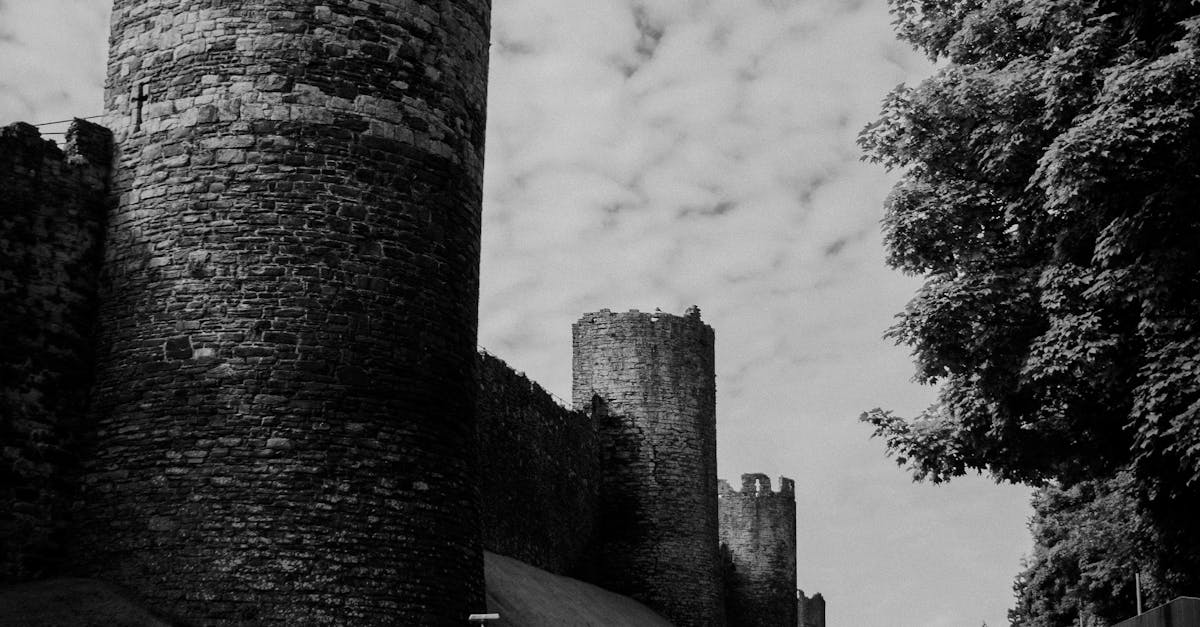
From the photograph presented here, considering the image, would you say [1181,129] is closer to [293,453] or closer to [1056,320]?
[1056,320]

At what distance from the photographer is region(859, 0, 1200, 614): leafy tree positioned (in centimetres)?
1525

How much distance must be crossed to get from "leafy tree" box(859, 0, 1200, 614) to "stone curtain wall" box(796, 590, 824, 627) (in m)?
38.6

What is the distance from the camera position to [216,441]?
1231 centimetres

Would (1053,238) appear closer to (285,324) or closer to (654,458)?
(285,324)

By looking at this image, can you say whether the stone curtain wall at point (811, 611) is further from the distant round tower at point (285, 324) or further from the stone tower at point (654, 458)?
the distant round tower at point (285, 324)

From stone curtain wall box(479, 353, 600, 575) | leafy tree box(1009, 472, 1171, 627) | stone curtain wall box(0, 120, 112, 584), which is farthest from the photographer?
stone curtain wall box(479, 353, 600, 575)

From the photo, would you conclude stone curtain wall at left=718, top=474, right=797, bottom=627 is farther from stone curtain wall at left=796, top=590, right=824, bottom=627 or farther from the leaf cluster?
the leaf cluster

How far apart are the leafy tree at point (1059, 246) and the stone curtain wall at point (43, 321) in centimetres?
942

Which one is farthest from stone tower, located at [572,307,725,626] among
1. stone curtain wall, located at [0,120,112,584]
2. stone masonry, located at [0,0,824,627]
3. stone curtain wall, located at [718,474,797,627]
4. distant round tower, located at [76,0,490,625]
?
stone curtain wall, located at [0,120,112,584]

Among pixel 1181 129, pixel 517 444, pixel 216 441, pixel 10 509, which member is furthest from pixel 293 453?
pixel 517 444

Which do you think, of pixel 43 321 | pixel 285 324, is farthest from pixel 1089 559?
pixel 43 321

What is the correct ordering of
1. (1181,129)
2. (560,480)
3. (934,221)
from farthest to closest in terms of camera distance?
(560,480)
(934,221)
(1181,129)

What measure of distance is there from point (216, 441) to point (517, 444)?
14.7 meters

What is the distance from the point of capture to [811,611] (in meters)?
56.2
